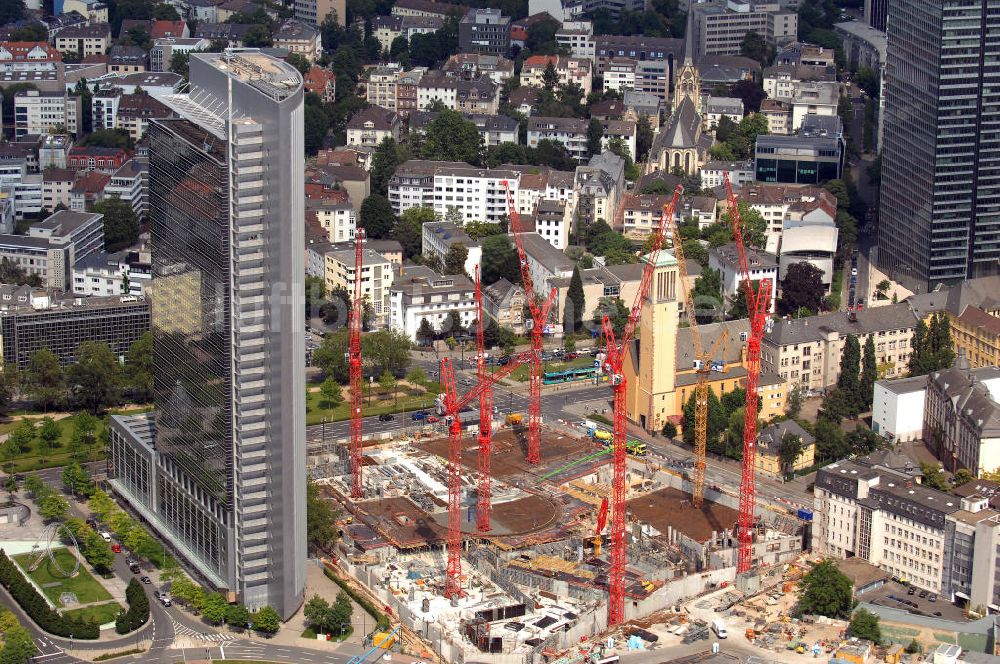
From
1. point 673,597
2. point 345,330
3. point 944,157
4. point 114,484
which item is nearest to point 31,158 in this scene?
point 345,330

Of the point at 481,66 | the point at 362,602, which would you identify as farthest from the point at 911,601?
the point at 481,66

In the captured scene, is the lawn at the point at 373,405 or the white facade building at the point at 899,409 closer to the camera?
the white facade building at the point at 899,409

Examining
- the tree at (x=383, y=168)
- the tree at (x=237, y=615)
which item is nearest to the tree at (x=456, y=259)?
the tree at (x=383, y=168)

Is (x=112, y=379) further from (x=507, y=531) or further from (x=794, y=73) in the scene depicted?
(x=794, y=73)

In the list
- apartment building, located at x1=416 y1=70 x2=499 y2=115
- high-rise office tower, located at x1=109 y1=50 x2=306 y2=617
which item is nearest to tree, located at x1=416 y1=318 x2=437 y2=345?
high-rise office tower, located at x1=109 y1=50 x2=306 y2=617

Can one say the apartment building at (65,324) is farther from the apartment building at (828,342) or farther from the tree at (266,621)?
the apartment building at (828,342)

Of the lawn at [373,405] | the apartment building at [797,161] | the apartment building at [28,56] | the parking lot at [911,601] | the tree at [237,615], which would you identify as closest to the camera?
the tree at [237,615]

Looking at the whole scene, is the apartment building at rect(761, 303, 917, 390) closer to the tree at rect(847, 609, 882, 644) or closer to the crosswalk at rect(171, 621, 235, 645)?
the tree at rect(847, 609, 882, 644)
